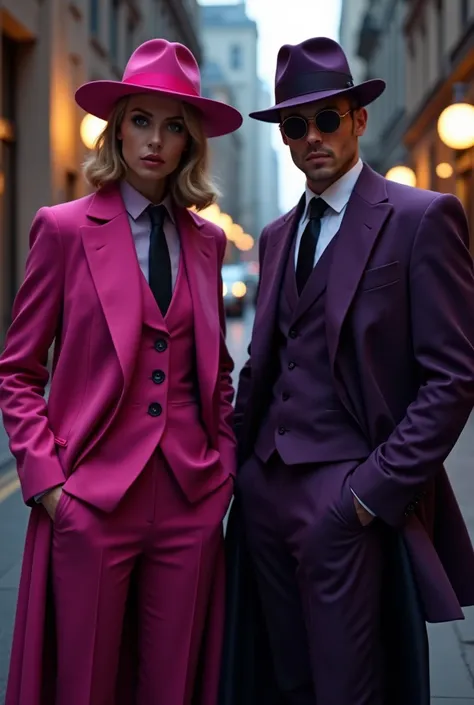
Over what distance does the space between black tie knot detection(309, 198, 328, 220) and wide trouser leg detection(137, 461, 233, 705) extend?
884mm

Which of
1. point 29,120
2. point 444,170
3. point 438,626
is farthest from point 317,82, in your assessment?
point 444,170

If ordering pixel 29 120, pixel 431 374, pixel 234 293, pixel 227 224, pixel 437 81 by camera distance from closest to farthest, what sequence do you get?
pixel 431 374, pixel 29 120, pixel 437 81, pixel 234 293, pixel 227 224

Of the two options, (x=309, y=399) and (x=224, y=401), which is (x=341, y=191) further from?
(x=224, y=401)

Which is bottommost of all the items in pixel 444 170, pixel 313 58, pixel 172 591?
pixel 172 591

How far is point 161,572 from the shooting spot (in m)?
2.88

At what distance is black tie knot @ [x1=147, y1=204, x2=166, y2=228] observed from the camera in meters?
Answer: 3.03

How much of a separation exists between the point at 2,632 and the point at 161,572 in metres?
2.05

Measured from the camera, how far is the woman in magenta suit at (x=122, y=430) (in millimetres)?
2793

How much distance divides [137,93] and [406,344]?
110 centimetres

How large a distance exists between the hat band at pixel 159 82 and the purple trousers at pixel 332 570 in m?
1.15

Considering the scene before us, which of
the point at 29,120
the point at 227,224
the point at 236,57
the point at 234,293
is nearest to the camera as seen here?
the point at 29,120

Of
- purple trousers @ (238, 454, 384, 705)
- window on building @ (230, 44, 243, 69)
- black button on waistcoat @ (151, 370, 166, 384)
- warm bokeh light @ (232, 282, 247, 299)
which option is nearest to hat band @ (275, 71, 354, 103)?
black button on waistcoat @ (151, 370, 166, 384)

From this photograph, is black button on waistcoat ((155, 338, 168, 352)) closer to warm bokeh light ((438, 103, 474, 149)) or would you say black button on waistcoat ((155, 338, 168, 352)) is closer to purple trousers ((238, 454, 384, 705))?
purple trousers ((238, 454, 384, 705))

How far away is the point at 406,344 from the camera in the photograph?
2820 millimetres
